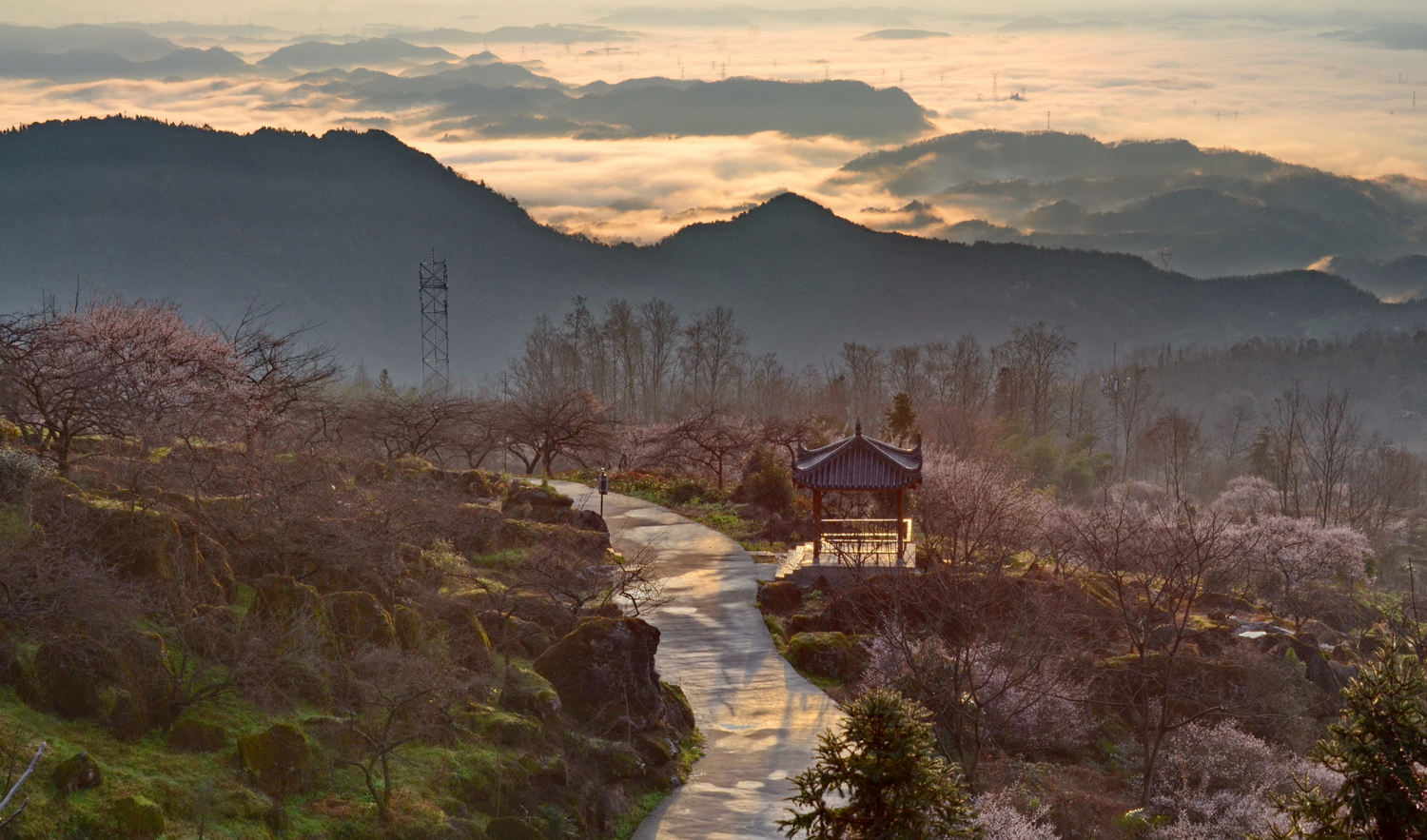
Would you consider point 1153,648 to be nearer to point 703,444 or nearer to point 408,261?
point 703,444

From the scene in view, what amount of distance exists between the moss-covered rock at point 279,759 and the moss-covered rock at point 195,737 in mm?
325

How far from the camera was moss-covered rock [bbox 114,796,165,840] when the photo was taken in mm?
10039

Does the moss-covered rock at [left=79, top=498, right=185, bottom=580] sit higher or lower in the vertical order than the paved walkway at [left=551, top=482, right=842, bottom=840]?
higher

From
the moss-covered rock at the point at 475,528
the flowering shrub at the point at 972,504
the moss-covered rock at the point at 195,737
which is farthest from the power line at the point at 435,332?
the moss-covered rock at the point at 195,737

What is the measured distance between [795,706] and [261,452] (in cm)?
1092

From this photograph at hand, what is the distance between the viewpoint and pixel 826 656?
2202 centimetres

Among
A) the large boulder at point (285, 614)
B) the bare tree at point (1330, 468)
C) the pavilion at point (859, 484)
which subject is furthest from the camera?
the bare tree at point (1330, 468)

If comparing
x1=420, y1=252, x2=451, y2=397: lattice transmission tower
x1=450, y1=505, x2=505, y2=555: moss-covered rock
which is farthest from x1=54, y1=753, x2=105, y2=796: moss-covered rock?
x1=420, y1=252, x2=451, y2=397: lattice transmission tower

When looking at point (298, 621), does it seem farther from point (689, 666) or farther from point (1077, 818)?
point (1077, 818)

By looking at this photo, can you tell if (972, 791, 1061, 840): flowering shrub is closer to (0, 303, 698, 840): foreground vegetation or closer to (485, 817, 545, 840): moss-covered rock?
(0, 303, 698, 840): foreground vegetation

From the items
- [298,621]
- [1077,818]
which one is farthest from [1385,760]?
[298,621]

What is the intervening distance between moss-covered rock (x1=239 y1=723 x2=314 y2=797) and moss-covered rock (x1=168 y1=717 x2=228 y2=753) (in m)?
0.32

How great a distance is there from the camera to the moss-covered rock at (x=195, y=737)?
11.9m

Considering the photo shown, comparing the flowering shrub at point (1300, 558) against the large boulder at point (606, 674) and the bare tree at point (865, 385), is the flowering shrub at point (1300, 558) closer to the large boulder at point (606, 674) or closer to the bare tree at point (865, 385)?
the large boulder at point (606, 674)
